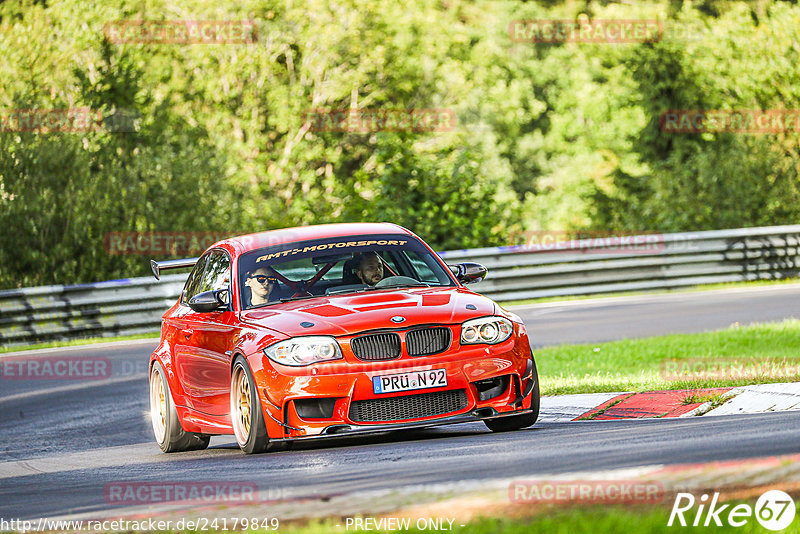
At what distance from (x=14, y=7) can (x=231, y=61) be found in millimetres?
8729

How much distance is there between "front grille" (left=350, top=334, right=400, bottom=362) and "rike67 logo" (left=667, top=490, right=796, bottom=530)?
11.8 ft

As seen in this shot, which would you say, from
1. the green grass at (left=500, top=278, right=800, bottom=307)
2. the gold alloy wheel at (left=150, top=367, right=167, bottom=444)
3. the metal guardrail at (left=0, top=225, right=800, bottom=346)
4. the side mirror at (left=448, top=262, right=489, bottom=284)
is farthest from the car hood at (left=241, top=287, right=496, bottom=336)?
the green grass at (left=500, top=278, right=800, bottom=307)

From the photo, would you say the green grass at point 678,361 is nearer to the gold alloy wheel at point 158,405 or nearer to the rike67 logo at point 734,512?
the gold alloy wheel at point 158,405

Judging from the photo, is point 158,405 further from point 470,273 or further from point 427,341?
point 427,341

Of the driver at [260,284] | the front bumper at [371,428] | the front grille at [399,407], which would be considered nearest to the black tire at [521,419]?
the front bumper at [371,428]

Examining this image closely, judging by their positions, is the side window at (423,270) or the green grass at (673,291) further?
the green grass at (673,291)

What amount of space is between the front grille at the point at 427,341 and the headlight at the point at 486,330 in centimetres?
13

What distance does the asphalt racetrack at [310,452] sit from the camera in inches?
267

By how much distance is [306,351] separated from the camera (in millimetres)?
8703

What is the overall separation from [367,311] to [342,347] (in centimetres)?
40

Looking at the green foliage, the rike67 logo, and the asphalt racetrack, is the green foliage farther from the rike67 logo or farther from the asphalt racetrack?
the rike67 logo

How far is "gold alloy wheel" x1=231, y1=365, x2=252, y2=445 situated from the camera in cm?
910

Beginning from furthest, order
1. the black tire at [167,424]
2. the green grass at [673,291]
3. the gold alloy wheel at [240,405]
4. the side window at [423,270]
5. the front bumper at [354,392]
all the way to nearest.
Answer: the green grass at [673,291]
the black tire at [167,424]
the side window at [423,270]
the gold alloy wheel at [240,405]
the front bumper at [354,392]

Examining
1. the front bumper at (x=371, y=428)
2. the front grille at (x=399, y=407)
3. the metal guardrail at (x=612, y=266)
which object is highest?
the front grille at (x=399, y=407)
